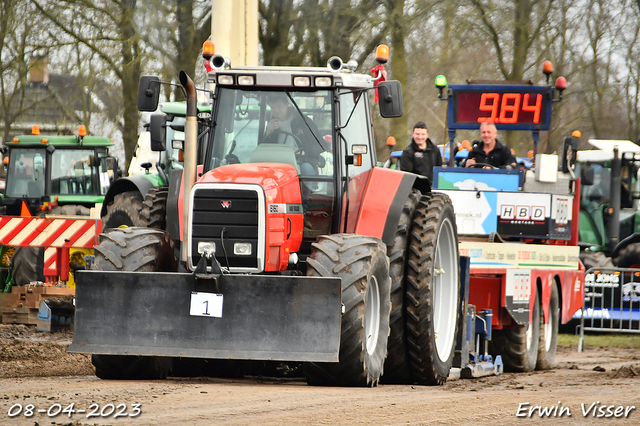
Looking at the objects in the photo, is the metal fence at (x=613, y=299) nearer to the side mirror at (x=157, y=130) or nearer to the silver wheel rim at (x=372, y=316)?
the silver wheel rim at (x=372, y=316)

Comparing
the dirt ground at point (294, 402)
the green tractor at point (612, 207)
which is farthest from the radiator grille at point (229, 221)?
the green tractor at point (612, 207)

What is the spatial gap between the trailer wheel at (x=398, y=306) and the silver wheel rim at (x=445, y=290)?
0.71 metres

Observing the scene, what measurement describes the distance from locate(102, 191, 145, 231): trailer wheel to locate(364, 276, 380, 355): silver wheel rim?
556cm

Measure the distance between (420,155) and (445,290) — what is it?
128 inches

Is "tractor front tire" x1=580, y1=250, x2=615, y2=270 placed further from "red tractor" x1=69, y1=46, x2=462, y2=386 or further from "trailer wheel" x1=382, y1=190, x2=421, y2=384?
"trailer wheel" x1=382, y1=190, x2=421, y2=384

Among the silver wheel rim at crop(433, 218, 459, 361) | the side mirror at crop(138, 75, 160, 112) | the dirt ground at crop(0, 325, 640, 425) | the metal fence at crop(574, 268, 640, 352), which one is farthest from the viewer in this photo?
the metal fence at crop(574, 268, 640, 352)

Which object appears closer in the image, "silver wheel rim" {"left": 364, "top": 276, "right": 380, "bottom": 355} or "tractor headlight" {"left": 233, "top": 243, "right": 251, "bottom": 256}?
"tractor headlight" {"left": 233, "top": 243, "right": 251, "bottom": 256}

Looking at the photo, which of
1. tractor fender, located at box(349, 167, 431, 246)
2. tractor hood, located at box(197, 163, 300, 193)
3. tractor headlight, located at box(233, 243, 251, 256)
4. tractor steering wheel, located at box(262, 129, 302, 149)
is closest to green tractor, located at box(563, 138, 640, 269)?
tractor fender, located at box(349, 167, 431, 246)

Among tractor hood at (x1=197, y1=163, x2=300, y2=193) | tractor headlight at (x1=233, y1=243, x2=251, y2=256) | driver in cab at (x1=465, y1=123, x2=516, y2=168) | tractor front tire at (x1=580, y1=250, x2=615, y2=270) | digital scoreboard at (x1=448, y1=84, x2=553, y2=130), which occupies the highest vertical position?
digital scoreboard at (x1=448, y1=84, x2=553, y2=130)

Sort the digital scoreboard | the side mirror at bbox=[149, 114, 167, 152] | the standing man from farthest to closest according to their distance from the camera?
1. the digital scoreboard
2. the standing man
3. the side mirror at bbox=[149, 114, 167, 152]

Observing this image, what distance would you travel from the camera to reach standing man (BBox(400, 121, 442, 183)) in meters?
11.5

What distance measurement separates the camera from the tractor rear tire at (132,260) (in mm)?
6777

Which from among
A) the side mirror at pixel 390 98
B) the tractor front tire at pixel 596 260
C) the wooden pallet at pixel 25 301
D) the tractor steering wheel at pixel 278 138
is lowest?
the wooden pallet at pixel 25 301

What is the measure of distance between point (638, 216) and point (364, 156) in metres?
10.6
